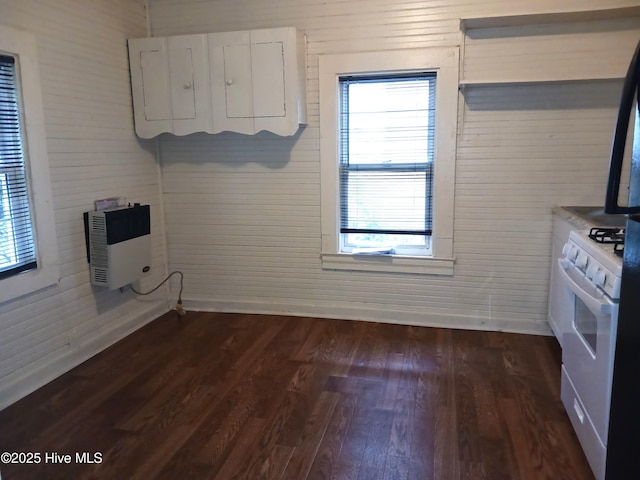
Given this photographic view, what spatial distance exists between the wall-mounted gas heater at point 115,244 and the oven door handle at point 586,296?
2.64 m

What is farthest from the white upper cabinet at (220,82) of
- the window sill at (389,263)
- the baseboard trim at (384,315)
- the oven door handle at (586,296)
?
the oven door handle at (586,296)

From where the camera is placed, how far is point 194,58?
349 cm

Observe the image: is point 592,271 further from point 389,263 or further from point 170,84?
point 170,84

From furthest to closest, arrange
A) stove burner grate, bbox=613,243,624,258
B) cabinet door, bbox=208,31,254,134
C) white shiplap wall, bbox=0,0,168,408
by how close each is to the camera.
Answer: cabinet door, bbox=208,31,254,134, white shiplap wall, bbox=0,0,168,408, stove burner grate, bbox=613,243,624,258

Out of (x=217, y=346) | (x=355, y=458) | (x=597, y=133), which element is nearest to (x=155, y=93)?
(x=217, y=346)

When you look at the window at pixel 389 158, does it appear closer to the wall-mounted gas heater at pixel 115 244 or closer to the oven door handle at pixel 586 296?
the oven door handle at pixel 586 296

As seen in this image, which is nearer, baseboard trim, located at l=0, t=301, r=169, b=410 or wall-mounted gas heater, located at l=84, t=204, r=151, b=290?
baseboard trim, located at l=0, t=301, r=169, b=410

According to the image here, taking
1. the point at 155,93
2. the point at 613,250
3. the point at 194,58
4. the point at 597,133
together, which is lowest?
the point at 613,250

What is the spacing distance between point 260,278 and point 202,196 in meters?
0.81

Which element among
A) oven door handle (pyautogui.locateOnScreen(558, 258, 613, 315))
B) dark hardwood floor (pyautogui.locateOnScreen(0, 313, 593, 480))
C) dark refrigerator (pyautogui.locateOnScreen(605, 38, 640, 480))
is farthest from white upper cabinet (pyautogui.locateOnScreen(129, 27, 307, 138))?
dark refrigerator (pyautogui.locateOnScreen(605, 38, 640, 480))

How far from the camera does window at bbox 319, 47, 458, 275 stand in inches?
134

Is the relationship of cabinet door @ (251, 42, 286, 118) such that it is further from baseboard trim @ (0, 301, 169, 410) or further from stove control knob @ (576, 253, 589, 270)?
stove control knob @ (576, 253, 589, 270)

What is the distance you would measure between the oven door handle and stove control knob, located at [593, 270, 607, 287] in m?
0.05

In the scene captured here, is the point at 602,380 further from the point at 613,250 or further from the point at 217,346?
the point at 217,346
